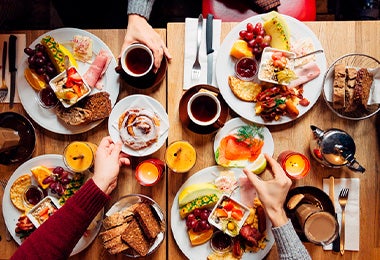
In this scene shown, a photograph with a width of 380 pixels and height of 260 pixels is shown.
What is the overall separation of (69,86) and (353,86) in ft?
4.06

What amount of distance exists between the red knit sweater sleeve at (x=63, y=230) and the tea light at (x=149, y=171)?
19 centimetres

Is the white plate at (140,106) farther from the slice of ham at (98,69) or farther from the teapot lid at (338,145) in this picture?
the teapot lid at (338,145)

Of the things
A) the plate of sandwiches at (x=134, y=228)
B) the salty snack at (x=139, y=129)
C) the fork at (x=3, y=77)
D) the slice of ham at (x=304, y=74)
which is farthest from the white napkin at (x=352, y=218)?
the fork at (x=3, y=77)

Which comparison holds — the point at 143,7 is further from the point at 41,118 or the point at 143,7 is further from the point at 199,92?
the point at 41,118

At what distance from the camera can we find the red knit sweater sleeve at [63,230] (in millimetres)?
1609

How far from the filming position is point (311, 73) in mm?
1769

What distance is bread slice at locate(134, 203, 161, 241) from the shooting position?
1.68 m

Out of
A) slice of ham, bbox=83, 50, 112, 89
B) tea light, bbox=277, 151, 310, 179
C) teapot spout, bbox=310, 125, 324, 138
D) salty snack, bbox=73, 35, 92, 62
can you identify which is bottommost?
tea light, bbox=277, 151, 310, 179

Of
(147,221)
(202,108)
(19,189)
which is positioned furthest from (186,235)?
(19,189)

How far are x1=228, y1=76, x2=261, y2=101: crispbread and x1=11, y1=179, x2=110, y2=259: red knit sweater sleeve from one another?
0.74 meters

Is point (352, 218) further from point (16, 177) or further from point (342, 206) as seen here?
point (16, 177)

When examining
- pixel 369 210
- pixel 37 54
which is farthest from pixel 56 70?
pixel 369 210

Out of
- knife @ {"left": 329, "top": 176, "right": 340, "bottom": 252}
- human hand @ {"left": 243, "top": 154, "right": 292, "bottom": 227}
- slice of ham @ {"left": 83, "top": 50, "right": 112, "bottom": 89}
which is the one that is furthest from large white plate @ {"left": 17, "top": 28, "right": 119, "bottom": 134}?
knife @ {"left": 329, "top": 176, "right": 340, "bottom": 252}

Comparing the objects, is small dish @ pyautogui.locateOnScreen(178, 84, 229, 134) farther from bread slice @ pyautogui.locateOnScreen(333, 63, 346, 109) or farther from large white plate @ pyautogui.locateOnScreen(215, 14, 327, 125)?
bread slice @ pyautogui.locateOnScreen(333, 63, 346, 109)
